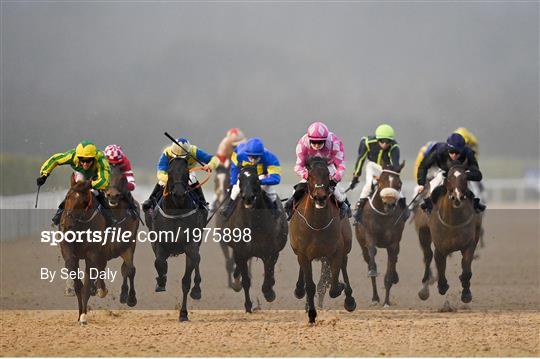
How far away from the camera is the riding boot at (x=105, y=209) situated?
14172 millimetres

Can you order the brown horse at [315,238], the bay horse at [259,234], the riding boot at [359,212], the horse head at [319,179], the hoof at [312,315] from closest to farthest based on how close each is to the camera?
the horse head at [319,179], the brown horse at [315,238], the hoof at [312,315], the bay horse at [259,234], the riding boot at [359,212]

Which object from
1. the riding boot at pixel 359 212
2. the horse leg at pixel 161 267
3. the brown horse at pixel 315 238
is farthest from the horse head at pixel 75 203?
the riding boot at pixel 359 212

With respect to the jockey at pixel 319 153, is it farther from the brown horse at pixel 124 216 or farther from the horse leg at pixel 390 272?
the horse leg at pixel 390 272

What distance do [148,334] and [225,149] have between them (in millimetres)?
7406

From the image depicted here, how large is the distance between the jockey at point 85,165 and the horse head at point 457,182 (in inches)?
156

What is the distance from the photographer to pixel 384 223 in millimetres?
16391

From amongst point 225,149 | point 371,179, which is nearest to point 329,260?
point 371,179

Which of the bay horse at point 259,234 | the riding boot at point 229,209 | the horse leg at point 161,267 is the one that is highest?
the riding boot at point 229,209

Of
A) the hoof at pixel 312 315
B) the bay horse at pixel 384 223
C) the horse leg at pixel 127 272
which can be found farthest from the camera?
the bay horse at pixel 384 223

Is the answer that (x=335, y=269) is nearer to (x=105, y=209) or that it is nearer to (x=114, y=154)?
(x=105, y=209)

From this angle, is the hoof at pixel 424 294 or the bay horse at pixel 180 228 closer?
the bay horse at pixel 180 228

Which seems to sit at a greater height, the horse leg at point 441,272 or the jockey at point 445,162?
the jockey at point 445,162

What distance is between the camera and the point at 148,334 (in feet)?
42.5

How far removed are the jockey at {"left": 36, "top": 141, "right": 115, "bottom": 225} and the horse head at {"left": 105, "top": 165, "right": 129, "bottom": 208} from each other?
1.60 ft
